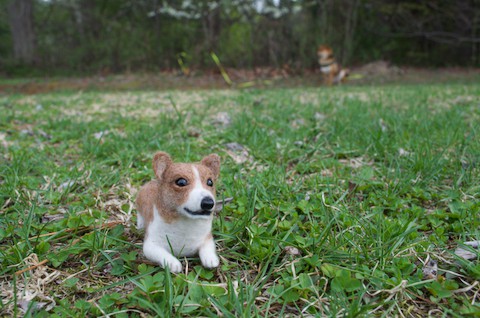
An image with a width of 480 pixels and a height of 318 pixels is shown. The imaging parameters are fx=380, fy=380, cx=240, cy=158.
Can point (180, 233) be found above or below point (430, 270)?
above

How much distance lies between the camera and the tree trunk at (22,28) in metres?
16.8

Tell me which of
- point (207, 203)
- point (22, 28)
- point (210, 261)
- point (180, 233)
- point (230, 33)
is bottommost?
point (210, 261)

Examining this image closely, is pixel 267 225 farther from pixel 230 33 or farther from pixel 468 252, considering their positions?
pixel 230 33

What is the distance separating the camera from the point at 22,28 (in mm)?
16969

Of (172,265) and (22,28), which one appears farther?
(22,28)

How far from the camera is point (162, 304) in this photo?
4.74ft

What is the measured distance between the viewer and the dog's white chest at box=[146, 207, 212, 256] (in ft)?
5.43

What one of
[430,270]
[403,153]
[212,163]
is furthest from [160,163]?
[403,153]

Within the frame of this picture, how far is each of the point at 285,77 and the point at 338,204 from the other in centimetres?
1343

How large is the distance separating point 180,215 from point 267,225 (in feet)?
2.05

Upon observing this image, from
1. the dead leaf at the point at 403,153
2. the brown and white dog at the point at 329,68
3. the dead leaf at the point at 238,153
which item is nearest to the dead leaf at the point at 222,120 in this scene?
the dead leaf at the point at 238,153

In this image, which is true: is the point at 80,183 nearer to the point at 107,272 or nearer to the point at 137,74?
the point at 107,272

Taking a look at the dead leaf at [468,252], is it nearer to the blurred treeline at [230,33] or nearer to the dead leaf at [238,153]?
the dead leaf at [238,153]

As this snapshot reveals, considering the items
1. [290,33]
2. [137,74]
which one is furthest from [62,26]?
[290,33]
